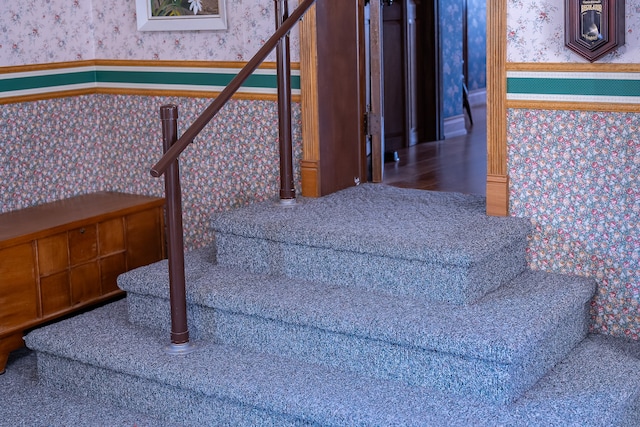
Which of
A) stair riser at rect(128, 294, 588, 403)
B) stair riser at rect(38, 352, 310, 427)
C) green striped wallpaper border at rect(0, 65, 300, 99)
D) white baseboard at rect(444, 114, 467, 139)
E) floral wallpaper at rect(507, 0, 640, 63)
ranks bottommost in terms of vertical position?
stair riser at rect(38, 352, 310, 427)

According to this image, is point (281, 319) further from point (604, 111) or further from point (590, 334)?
point (604, 111)

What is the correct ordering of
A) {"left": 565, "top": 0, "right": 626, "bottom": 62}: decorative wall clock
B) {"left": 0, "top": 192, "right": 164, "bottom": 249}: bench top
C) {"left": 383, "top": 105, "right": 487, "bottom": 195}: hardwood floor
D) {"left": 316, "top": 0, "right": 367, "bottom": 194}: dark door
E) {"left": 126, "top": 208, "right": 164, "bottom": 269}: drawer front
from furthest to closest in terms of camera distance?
{"left": 383, "top": 105, "right": 487, "bottom": 195}: hardwood floor, {"left": 126, "top": 208, "right": 164, "bottom": 269}: drawer front, {"left": 316, "top": 0, "right": 367, "bottom": 194}: dark door, {"left": 0, "top": 192, "right": 164, "bottom": 249}: bench top, {"left": 565, "top": 0, "right": 626, "bottom": 62}: decorative wall clock

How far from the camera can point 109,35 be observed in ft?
16.7

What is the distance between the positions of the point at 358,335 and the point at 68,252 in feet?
5.98

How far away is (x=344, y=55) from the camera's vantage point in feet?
14.9

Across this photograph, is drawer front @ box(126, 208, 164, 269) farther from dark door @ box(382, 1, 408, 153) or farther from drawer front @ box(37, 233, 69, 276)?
dark door @ box(382, 1, 408, 153)

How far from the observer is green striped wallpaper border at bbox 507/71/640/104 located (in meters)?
3.42

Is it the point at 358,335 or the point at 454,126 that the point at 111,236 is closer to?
the point at 358,335

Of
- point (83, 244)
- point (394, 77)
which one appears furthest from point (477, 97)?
point (83, 244)

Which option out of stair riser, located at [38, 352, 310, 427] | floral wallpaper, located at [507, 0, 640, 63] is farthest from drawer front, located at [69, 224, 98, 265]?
floral wallpaper, located at [507, 0, 640, 63]

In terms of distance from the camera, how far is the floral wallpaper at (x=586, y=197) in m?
3.50

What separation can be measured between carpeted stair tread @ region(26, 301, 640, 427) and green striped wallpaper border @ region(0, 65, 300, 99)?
56.1 inches

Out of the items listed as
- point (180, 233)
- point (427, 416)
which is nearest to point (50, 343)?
point (180, 233)

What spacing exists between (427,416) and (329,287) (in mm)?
884
